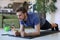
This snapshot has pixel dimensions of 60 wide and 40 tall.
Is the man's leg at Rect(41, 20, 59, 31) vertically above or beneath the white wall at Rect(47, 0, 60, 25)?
beneath

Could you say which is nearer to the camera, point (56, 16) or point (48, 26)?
point (48, 26)

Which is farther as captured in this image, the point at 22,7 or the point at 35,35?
the point at 35,35

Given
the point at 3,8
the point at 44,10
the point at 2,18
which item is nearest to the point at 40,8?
the point at 44,10

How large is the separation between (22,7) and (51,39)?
84cm

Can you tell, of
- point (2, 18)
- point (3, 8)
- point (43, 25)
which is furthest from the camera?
point (3, 8)

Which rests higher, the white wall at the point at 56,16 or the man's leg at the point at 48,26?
the white wall at the point at 56,16

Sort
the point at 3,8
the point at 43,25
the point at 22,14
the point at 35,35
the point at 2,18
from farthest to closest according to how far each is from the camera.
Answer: the point at 3,8
the point at 2,18
the point at 43,25
the point at 35,35
the point at 22,14

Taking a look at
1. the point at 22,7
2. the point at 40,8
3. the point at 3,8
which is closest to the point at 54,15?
the point at 40,8

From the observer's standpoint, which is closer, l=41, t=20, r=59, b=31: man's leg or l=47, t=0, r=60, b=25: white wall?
l=41, t=20, r=59, b=31: man's leg

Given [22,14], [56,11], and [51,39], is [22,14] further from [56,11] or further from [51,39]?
[56,11]

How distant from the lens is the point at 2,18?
19.8ft

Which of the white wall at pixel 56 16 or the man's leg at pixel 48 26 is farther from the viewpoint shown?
the white wall at pixel 56 16

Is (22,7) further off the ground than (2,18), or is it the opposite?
(22,7)

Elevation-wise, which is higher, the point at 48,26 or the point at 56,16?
the point at 56,16
